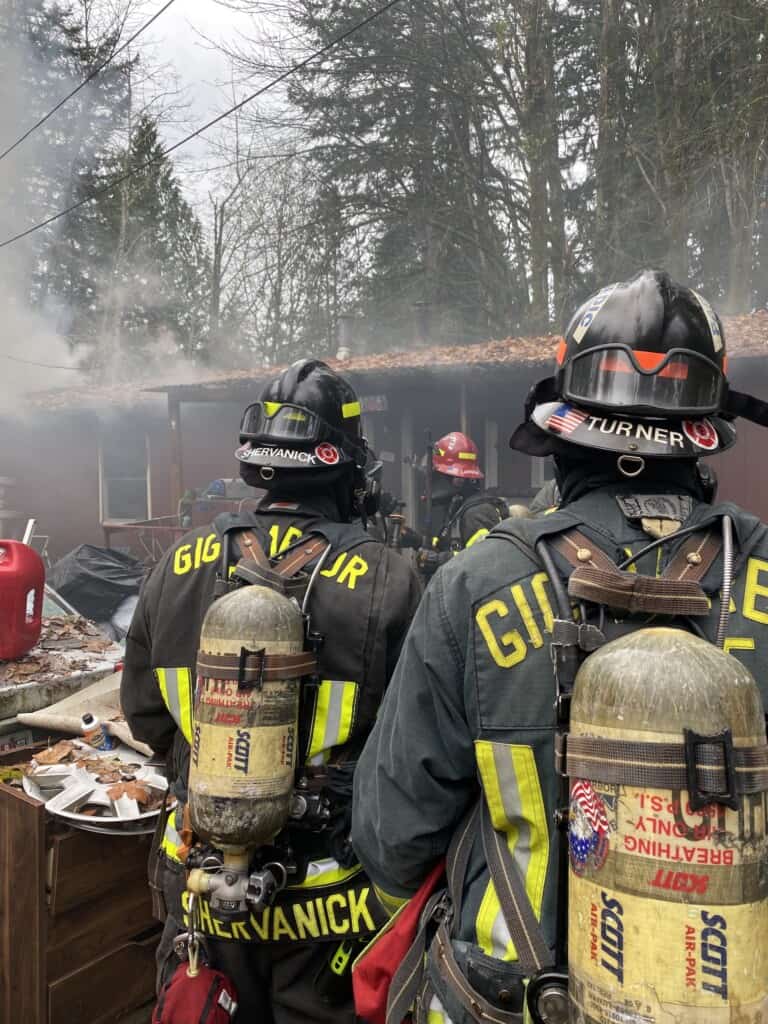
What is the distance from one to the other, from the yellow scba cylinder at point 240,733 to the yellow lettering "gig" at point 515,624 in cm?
76

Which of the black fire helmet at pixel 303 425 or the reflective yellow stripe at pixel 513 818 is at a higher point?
the black fire helmet at pixel 303 425

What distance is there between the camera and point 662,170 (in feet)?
60.1

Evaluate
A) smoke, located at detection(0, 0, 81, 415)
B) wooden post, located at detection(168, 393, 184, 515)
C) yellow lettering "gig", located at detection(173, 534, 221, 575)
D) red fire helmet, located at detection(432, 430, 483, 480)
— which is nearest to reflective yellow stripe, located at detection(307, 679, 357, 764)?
yellow lettering "gig", located at detection(173, 534, 221, 575)

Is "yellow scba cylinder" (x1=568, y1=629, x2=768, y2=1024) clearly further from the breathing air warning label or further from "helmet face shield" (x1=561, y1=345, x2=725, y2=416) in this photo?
"helmet face shield" (x1=561, y1=345, x2=725, y2=416)

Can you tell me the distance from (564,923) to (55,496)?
2048 centimetres

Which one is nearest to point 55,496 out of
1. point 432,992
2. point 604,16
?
point 604,16

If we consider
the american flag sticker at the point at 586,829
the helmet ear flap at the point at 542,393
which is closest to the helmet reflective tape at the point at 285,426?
the helmet ear flap at the point at 542,393

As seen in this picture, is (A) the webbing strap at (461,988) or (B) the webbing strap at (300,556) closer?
(A) the webbing strap at (461,988)

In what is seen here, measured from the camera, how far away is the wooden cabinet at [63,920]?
2783mm

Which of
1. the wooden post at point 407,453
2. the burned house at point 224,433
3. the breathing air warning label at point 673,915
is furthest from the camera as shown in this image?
the wooden post at point 407,453

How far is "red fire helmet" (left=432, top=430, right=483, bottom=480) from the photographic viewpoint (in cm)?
773

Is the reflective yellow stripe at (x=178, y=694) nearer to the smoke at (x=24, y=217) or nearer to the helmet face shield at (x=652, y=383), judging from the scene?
the helmet face shield at (x=652, y=383)

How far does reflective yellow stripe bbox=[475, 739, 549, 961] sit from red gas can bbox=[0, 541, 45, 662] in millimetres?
3328

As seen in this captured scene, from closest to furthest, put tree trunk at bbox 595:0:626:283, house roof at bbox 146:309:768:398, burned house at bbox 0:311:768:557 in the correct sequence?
house roof at bbox 146:309:768:398, burned house at bbox 0:311:768:557, tree trunk at bbox 595:0:626:283
